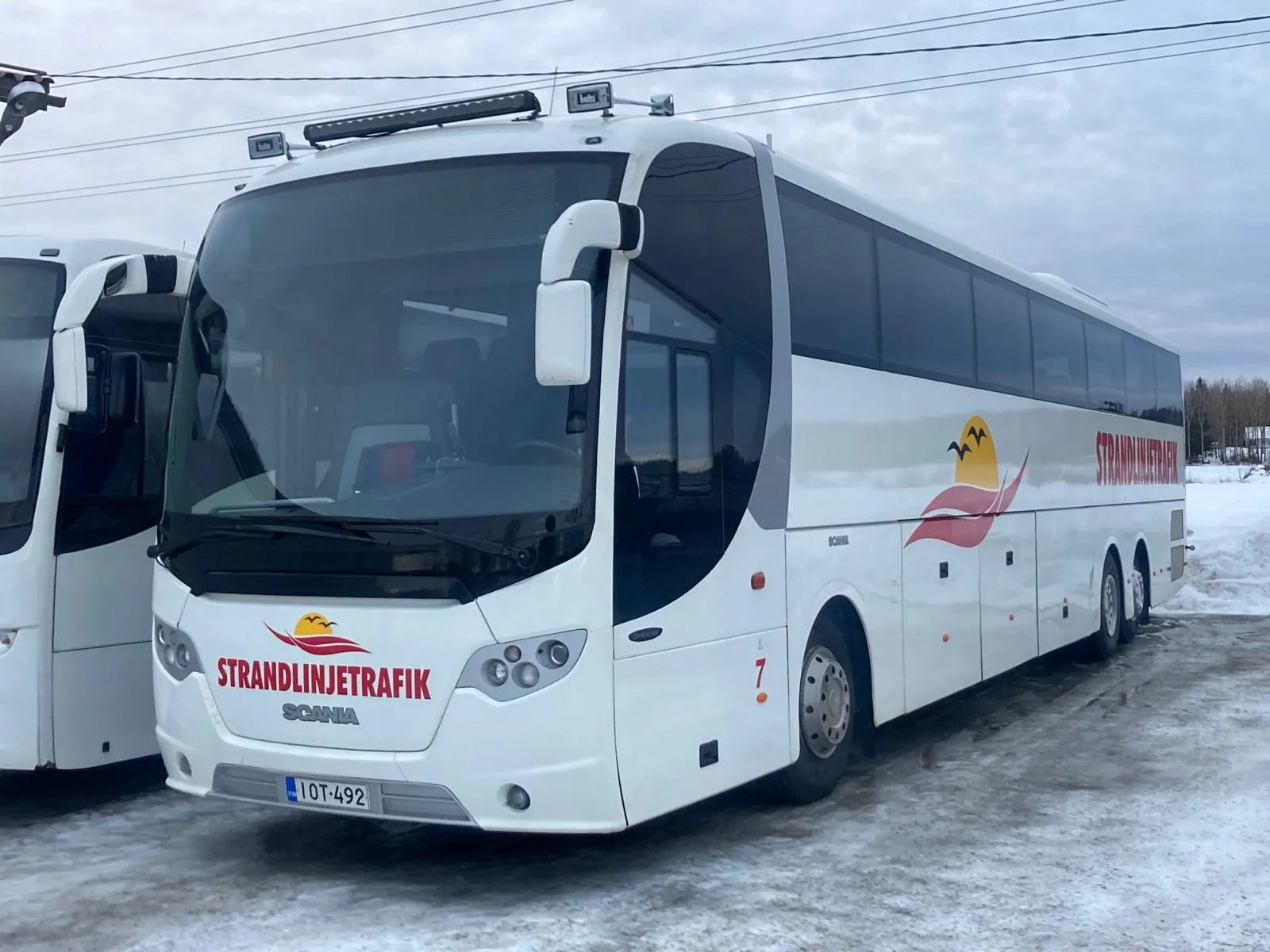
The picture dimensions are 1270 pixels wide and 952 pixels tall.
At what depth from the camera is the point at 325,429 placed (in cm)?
604

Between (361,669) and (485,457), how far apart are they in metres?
1.07

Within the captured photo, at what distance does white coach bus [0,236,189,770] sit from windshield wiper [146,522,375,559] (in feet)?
3.68

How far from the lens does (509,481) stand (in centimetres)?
571

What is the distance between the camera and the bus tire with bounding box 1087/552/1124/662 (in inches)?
557

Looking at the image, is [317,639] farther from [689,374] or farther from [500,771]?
[689,374]

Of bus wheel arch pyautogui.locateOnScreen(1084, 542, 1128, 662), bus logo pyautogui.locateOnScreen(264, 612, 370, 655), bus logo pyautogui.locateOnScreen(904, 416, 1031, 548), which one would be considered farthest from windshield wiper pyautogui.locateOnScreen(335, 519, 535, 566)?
bus wheel arch pyautogui.locateOnScreen(1084, 542, 1128, 662)

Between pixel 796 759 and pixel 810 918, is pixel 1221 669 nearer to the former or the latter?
pixel 796 759

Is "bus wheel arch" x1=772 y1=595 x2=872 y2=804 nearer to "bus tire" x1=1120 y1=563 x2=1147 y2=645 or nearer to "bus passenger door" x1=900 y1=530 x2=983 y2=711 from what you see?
"bus passenger door" x1=900 y1=530 x2=983 y2=711

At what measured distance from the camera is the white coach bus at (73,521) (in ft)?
24.3

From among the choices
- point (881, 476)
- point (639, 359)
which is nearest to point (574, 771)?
point (639, 359)

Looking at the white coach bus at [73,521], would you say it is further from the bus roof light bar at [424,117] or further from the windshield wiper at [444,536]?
the windshield wiper at [444,536]

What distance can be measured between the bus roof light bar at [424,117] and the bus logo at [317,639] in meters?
2.63

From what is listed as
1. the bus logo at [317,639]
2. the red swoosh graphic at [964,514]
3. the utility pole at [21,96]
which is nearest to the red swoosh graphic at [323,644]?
the bus logo at [317,639]

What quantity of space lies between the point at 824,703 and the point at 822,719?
3.6 inches
